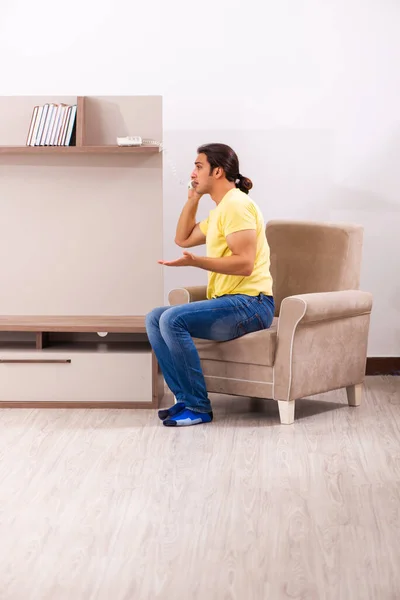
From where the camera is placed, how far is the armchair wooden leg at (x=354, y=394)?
457 cm

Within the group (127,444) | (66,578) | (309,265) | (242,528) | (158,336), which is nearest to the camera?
(66,578)

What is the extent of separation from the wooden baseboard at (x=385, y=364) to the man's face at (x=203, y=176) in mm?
1708

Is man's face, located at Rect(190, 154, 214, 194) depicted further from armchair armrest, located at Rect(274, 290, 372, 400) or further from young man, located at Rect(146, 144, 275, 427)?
armchair armrest, located at Rect(274, 290, 372, 400)

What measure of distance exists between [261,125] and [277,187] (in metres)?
0.37

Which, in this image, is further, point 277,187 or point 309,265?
point 277,187

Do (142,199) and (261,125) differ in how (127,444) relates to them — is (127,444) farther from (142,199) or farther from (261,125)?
(261,125)

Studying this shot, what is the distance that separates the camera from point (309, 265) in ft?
15.4

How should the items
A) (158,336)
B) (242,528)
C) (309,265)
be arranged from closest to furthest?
(242,528), (158,336), (309,265)

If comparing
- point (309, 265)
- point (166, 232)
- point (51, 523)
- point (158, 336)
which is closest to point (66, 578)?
point (51, 523)

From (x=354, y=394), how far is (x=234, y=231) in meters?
1.10

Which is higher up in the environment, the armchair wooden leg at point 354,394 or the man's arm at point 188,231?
the man's arm at point 188,231

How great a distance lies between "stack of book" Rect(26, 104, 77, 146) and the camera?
4590 mm

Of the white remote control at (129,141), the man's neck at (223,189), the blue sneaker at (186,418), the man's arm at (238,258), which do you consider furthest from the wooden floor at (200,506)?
the white remote control at (129,141)

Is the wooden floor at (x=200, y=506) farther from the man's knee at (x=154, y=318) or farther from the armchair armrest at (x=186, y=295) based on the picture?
the armchair armrest at (x=186, y=295)
